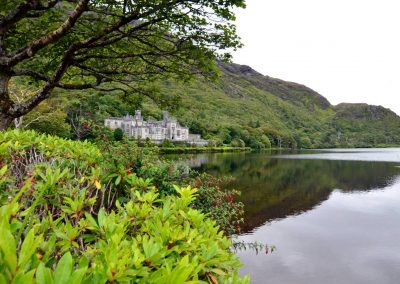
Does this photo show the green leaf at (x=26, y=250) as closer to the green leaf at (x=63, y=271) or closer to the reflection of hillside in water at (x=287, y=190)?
the green leaf at (x=63, y=271)

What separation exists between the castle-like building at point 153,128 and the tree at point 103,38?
98587 millimetres

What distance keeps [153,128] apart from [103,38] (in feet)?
384

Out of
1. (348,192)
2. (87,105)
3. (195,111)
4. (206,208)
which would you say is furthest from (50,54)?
(195,111)

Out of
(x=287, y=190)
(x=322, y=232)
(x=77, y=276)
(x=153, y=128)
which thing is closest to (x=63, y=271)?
(x=77, y=276)

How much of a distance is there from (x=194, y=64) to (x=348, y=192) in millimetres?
32416

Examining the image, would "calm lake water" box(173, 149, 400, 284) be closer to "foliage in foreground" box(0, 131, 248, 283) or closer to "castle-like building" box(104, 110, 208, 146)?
"foliage in foreground" box(0, 131, 248, 283)

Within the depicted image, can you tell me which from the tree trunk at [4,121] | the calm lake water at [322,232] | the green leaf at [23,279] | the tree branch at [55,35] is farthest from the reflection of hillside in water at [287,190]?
the green leaf at [23,279]

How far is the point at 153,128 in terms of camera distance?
413 feet

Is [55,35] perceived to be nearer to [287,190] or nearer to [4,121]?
[4,121]

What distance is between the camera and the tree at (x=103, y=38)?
7.83 m

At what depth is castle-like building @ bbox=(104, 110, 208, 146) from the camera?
115062mm

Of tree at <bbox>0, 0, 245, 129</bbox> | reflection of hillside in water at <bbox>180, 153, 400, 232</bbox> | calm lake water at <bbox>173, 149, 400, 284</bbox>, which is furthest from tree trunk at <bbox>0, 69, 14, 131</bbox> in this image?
reflection of hillside in water at <bbox>180, 153, 400, 232</bbox>

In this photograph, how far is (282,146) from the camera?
176 m

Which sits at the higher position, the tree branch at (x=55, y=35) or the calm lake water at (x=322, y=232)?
the tree branch at (x=55, y=35)
